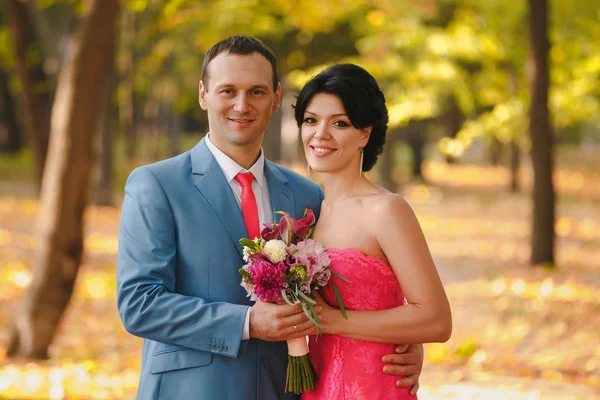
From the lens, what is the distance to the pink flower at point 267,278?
2.84m

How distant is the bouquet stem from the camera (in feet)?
10.3

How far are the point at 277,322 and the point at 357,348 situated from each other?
48 cm

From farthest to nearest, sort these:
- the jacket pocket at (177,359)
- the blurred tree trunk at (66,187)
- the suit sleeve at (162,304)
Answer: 1. the blurred tree trunk at (66,187)
2. the jacket pocket at (177,359)
3. the suit sleeve at (162,304)

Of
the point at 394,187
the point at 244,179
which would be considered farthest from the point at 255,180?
the point at 394,187

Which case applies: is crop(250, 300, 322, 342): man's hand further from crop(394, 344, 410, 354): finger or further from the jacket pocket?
crop(394, 344, 410, 354): finger

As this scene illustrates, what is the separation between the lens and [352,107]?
3184 mm

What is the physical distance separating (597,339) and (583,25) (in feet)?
29.1

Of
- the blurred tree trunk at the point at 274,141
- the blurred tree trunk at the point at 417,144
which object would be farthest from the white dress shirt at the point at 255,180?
the blurred tree trunk at the point at 417,144

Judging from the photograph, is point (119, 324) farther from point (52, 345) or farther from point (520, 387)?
point (520, 387)

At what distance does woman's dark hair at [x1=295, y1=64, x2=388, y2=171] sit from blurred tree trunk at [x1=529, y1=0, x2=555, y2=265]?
10307mm

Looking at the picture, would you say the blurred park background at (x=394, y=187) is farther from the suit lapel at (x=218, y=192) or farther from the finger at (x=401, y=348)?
the suit lapel at (x=218, y=192)

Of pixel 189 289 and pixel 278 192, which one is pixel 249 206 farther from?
pixel 189 289

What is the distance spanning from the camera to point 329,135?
126 inches

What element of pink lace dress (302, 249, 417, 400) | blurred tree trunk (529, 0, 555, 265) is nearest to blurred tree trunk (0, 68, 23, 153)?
blurred tree trunk (529, 0, 555, 265)
